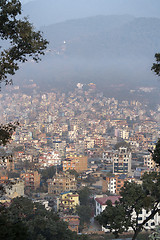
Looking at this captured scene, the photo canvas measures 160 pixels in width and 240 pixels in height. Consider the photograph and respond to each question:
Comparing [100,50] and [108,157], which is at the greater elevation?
[100,50]

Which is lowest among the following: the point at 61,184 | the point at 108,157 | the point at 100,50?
the point at 61,184

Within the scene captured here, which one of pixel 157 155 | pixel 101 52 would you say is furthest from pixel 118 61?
pixel 157 155

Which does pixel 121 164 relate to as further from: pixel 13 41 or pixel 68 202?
pixel 13 41

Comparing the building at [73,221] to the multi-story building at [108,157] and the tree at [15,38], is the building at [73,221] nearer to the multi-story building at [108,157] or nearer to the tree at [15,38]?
the tree at [15,38]

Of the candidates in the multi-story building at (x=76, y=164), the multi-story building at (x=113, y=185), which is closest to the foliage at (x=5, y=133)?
the multi-story building at (x=113, y=185)

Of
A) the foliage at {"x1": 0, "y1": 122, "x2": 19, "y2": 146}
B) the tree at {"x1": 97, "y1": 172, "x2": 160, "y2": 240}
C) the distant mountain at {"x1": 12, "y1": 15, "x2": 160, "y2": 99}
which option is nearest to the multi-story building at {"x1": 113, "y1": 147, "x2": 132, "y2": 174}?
the tree at {"x1": 97, "y1": 172, "x2": 160, "y2": 240}

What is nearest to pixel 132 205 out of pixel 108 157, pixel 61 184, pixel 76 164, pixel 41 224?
pixel 41 224

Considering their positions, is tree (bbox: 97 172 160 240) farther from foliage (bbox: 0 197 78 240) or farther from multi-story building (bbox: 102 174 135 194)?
multi-story building (bbox: 102 174 135 194)
